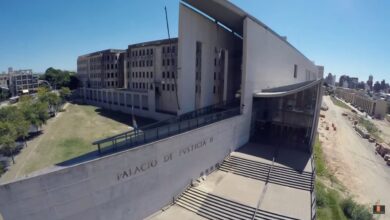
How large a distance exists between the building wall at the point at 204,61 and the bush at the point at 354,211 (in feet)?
51.8

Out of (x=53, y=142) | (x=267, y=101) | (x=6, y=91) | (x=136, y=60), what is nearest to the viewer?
(x=53, y=142)

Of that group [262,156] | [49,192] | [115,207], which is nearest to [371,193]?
[262,156]

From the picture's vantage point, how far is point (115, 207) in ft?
37.3

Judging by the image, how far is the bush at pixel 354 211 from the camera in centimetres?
1507

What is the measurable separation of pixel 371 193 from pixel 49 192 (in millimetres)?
27104

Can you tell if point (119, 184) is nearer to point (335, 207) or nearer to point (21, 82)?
point (335, 207)

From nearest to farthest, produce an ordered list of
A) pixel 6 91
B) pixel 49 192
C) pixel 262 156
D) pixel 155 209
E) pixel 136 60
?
pixel 49 192, pixel 155 209, pixel 262 156, pixel 136 60, pixel 6 91

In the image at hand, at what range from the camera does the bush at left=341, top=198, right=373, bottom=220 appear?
49.4 ft

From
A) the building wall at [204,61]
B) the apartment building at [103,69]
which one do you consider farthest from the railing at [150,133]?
the apartment building at [103,69]

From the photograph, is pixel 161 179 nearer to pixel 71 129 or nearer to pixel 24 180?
pixel 24 180

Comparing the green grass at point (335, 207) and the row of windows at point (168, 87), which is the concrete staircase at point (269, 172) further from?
the row of windows at point (168, 87)

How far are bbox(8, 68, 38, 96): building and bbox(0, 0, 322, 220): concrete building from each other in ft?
217

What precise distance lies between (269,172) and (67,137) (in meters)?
21.9

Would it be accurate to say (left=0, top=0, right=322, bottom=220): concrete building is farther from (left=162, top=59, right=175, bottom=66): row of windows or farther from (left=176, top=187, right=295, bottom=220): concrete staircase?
(left=162, top=59, right=175, bottom=66): row of windows
